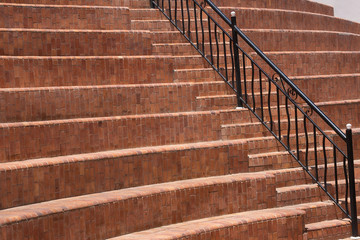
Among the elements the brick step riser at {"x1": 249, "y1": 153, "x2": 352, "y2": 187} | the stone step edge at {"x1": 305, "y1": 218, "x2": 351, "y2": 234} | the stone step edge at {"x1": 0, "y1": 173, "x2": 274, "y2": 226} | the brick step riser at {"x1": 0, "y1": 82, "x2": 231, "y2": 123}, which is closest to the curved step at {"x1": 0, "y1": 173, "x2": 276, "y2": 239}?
the stone step edge at {"x1": 0, "y1": 173, "x2": 274, "y2": 226}

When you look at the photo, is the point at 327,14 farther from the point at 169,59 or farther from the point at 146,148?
the point at 146,148

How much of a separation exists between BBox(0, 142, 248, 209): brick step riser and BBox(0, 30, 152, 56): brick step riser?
5.81 feet

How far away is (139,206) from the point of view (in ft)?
19.5

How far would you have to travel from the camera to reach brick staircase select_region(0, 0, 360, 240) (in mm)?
5785

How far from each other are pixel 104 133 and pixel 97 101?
51 cm

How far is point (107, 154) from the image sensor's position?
247 inches

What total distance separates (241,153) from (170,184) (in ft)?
3.55

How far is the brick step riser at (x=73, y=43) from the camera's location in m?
7.25

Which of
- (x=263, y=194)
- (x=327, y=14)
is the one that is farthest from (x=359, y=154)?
(x=327, y=14)

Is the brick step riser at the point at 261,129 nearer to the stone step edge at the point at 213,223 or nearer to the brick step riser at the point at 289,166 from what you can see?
the brick step riser at the point at 289,166

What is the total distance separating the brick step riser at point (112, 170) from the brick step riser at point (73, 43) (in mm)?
1771

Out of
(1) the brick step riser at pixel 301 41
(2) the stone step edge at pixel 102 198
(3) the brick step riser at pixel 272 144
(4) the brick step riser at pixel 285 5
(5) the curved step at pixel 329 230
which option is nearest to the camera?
(2) the stone step edge at pixel 102 198

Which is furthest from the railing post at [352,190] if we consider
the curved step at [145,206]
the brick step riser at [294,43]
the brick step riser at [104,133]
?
the brick step riser at [294,43]

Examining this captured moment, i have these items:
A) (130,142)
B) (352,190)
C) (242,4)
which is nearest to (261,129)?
(352,190)
